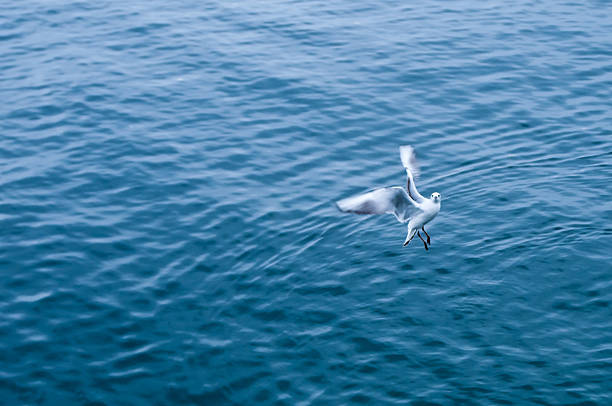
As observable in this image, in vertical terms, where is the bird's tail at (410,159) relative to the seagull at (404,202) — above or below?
above

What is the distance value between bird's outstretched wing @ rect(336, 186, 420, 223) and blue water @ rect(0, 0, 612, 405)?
128 inches

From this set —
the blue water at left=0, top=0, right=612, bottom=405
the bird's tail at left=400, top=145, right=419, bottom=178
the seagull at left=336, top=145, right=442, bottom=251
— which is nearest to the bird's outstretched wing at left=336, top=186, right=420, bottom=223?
the seagull at left=336, top=145, right=442, bottom=251

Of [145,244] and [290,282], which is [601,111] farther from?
[145,244]

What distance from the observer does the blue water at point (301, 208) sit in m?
18.2

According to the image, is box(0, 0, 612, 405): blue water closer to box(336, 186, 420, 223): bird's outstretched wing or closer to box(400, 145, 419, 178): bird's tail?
box(336, 186, 420, 223): bird's outstretched wing

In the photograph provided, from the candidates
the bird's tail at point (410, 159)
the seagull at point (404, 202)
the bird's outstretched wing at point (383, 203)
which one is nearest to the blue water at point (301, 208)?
the seagull at point (404, 202)

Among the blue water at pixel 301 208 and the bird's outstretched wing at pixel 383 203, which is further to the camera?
the blue water at pixel 301 208

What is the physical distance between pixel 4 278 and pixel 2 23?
2034 cm

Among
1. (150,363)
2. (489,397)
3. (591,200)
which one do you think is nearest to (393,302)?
(489,397)

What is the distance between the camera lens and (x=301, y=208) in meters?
24.2

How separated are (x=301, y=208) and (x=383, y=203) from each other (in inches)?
299

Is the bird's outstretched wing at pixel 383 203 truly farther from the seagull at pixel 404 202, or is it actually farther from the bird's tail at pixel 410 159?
the bird's tail at pixel 410 159

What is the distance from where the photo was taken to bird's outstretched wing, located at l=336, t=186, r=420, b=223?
15594 millimetres

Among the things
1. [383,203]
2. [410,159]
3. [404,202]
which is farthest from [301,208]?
[383,203]
